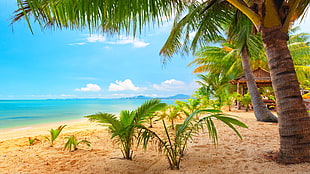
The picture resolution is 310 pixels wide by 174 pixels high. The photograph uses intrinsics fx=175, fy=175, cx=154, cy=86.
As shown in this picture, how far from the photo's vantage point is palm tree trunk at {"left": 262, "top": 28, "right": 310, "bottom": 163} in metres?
2.24

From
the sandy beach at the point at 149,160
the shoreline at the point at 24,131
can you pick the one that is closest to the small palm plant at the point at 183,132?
the sandy beach at the point at 149,160

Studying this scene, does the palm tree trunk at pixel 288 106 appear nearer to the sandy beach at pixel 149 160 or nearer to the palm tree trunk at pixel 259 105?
the sandy beach at pixel 149 160

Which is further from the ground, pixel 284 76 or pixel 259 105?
pixel 284 76

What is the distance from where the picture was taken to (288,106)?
2303mm

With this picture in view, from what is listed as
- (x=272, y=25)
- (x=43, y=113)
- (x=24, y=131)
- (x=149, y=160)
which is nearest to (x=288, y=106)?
(x=272, y=25)

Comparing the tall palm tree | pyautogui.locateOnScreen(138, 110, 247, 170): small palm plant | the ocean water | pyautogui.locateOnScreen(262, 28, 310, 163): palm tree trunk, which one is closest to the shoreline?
the ocean water

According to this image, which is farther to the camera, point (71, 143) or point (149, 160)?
point (71, 143)

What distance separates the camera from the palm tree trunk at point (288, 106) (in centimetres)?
224

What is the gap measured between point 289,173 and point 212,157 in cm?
105

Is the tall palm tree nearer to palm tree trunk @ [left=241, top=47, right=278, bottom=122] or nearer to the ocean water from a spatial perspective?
the ocean water

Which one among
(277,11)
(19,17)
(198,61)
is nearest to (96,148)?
(19,17)

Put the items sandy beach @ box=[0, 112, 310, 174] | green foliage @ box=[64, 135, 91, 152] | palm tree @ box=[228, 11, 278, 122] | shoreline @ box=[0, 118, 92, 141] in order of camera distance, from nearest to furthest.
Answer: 1. sandy beach @ box=[0, 112, 310, 174]
2. green foliage @ box=[64, 135, 91, 152]
3. palm tree @ box=[228, 11, 278, 122]
4. shoreline @ box=[0, 118, 92, 141]

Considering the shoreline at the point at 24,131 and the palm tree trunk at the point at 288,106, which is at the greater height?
the palm tree trunk at the point at 288,106

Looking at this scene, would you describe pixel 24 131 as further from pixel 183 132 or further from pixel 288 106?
pixel 288 106
